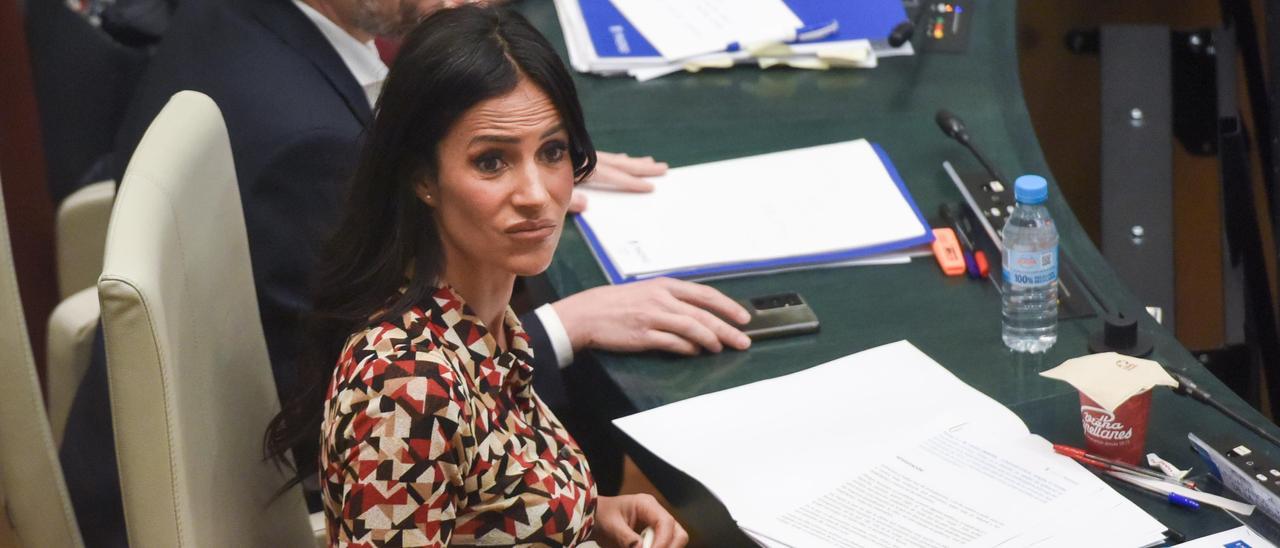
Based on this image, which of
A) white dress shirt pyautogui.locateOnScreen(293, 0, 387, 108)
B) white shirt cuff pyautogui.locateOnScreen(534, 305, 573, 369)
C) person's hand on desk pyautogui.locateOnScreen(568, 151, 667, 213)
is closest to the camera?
white shirt cuff pyautogui.locateOnScreen(534, 305, 573, 369)

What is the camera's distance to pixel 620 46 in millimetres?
2041

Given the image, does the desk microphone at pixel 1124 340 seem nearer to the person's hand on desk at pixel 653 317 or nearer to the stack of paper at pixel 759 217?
the stack of paper at pixel 759 217

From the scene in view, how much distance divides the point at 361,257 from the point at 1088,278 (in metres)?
0.80

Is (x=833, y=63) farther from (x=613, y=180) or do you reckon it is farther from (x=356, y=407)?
(x=356, y=407)

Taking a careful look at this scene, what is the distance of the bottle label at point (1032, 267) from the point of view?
1409mm

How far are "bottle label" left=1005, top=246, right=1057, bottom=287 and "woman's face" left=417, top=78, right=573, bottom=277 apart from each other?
1.62 ft

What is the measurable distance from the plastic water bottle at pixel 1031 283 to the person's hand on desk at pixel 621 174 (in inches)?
18.2

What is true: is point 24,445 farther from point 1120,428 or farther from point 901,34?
point 901,34

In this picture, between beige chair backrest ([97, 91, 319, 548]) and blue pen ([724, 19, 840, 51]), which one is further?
blue pen ([724, 19, 840, 51])

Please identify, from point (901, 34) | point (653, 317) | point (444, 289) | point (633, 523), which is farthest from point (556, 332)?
point (901, 34)

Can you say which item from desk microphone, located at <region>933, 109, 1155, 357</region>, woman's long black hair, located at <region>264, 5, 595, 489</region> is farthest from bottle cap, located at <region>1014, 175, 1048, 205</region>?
woman's long black hair, located at <region>264, 5, 595, 489</region>

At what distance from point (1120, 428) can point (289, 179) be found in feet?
2.76

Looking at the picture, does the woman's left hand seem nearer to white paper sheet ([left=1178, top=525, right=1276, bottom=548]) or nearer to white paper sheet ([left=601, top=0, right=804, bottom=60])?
white paper sheet ([left=1178, top=525, right=1276, bottom=548])

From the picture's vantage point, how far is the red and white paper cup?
1206 millimetres
